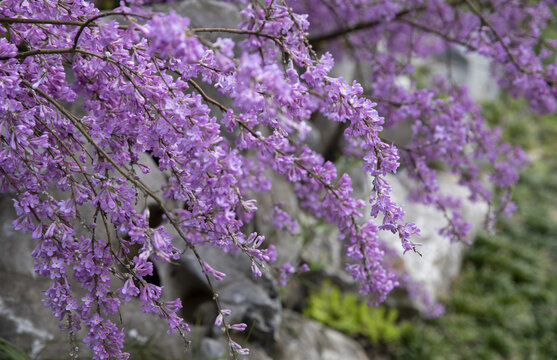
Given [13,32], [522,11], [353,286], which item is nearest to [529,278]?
[353,286]

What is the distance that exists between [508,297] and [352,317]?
2149mm

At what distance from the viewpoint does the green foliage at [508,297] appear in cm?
460

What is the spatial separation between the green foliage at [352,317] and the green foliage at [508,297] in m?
0.20

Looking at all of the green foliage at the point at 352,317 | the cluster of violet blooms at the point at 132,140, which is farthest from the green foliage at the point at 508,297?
the cluster of violet blooms at the point at 132,140

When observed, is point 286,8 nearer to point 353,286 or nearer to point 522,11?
point 522,11

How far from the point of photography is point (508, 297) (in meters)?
5.25

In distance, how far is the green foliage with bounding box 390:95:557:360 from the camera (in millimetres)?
4598

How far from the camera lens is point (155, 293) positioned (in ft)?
4.50

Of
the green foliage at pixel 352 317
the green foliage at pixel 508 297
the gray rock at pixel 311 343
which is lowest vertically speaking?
the gray rock at pixel 311 343

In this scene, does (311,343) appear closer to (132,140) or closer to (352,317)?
(352,317)

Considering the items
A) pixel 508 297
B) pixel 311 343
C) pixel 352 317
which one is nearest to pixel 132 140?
pixel 311 343

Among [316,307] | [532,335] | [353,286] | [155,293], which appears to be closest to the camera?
[155,293]

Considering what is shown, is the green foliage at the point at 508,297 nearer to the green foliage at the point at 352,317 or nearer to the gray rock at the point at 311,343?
the green foliage at the point at 352,317

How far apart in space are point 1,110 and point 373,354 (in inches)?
153
